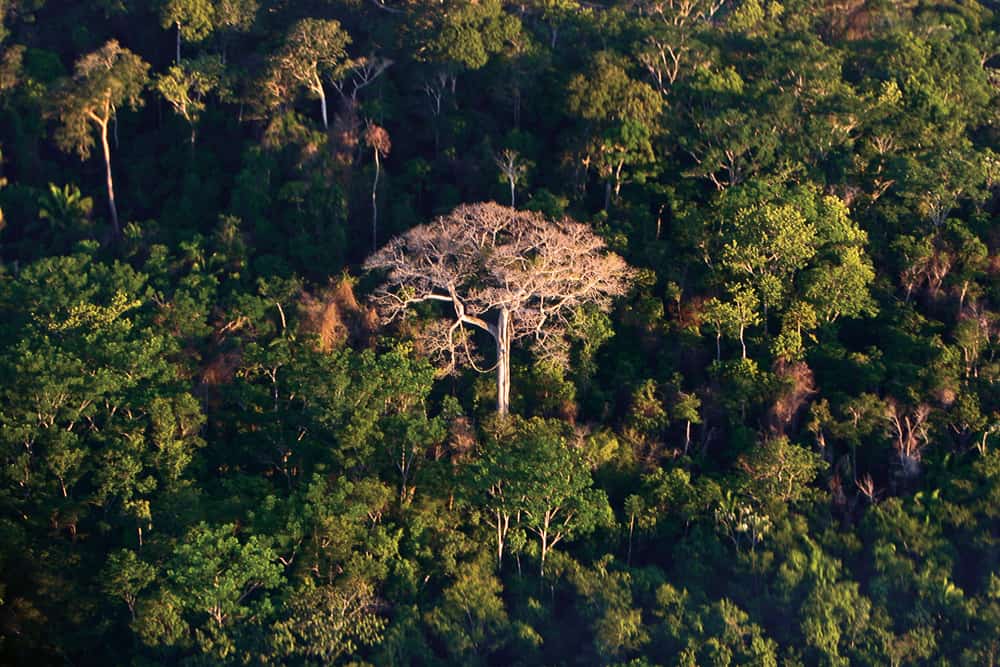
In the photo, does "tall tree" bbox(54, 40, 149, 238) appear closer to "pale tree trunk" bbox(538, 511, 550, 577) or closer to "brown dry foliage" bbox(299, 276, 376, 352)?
"brown dry foliage" bbox(299, 276, 376, 352)

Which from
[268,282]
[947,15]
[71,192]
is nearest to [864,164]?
[947,15]

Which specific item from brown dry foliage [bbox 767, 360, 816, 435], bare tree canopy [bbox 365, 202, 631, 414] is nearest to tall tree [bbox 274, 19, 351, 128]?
bare tree canopy [bbox 365, 202, 631, 414]

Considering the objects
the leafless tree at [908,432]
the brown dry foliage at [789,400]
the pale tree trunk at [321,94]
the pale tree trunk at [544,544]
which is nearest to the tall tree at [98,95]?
the pale tree trunk at [321,94]

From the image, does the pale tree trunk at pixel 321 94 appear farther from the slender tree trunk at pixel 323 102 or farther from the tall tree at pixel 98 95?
the tall tree at pixel 98 95

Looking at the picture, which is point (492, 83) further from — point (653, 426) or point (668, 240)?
point (653, 426)

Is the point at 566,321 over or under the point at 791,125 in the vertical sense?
under
